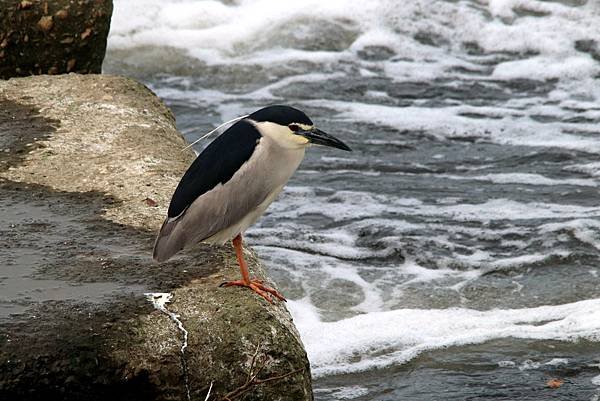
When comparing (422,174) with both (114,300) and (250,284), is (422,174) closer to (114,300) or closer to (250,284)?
(250,284)

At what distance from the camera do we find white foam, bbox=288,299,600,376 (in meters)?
5.23

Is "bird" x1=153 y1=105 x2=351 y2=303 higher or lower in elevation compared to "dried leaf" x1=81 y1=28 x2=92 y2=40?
higher

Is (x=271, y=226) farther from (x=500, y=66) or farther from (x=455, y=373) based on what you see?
(x=500, y=66)

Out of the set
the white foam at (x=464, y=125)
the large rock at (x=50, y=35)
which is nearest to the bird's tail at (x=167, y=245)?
the large rock at (x=50, y=35)

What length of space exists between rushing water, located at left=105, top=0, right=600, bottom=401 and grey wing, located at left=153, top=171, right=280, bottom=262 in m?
1.30

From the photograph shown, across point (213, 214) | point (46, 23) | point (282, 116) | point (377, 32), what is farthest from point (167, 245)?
point (377, 32)

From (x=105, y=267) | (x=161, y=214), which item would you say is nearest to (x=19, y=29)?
(x=161, y=214)

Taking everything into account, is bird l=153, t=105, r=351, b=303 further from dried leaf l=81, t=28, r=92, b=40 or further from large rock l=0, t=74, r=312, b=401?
dried leaf l=81, t=28, r=92, b=40

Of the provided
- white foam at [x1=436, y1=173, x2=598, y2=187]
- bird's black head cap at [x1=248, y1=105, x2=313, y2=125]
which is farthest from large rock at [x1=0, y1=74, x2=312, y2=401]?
white foam at [x1=436, y1=173, x2=598, y2=187]

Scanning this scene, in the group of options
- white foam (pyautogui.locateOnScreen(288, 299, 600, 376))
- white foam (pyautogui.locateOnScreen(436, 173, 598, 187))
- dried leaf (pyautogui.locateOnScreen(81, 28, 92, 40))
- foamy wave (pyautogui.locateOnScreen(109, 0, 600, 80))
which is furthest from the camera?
foamy wave (pyautogui.locateOnScreen(109, 0, 600, 80))

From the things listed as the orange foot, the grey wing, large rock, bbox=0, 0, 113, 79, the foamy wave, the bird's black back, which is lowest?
the foamy wave

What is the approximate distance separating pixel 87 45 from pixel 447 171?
2.64 metres

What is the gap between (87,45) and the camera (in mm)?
6840

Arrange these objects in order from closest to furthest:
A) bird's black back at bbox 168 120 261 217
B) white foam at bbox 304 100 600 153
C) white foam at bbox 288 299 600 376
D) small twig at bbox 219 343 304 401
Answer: small twig at bbox 219 343 304 401 → bird's black back at bbox 168 120 261 217 → white foam at bbox 288 299 600 376 → white foam at bbox 304 100 600 153
